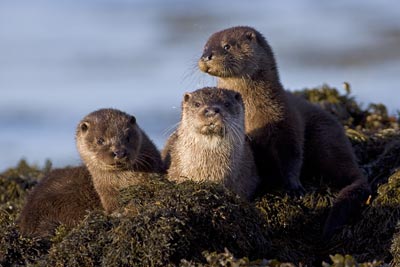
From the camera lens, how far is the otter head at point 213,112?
6929 mm

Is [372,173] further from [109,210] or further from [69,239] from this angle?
[69,239]

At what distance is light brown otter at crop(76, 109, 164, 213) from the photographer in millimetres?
7402

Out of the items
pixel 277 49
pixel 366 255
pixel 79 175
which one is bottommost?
pixel 366 255

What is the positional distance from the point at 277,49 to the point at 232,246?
1486 cm

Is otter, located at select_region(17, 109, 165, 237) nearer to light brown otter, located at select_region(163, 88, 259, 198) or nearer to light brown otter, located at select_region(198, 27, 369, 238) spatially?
light brown otter, located at select_region(163, 88, 259, 198)

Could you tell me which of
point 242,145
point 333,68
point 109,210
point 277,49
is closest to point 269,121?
point 242,145

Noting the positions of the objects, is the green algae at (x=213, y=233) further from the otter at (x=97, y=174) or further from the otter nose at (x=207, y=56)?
the otter nose at (x=207, y=56)

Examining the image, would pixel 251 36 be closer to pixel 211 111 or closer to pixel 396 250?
pixel 211 111

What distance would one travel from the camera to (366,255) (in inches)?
273

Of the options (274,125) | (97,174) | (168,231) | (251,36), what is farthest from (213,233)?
(251,36)

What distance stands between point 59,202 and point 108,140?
2.07ft

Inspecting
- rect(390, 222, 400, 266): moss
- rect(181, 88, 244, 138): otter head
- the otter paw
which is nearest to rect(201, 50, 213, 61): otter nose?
rect(181, 88, 244, 138): otter head

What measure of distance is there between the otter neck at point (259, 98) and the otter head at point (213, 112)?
2.23ft

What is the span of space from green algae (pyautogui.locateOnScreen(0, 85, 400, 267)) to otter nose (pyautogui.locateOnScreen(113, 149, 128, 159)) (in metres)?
0.43
